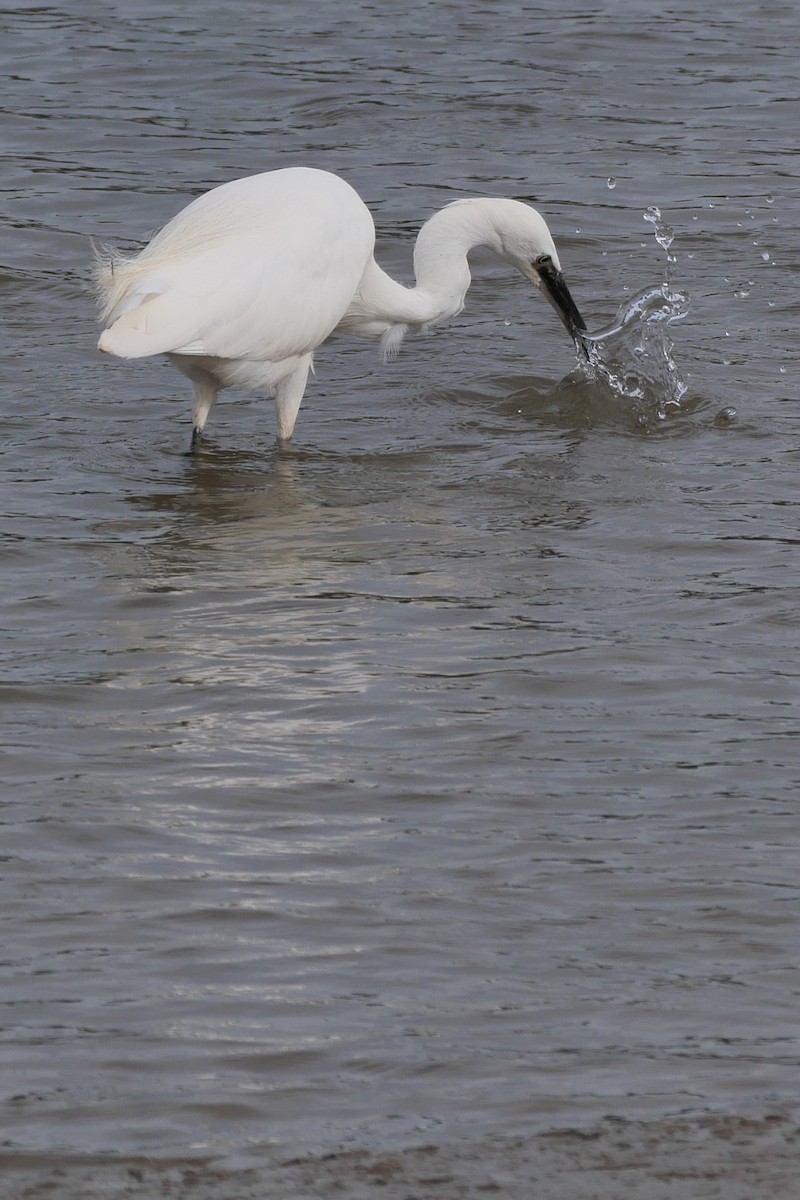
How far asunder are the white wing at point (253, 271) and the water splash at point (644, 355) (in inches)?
50.6

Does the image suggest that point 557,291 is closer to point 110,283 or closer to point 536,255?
point 536,255

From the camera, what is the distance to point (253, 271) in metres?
7.25

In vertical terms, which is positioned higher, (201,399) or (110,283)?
(110,283)

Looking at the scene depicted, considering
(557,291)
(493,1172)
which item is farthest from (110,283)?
(493,1172)

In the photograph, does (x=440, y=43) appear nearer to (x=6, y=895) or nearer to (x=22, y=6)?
(x=22, y=6)

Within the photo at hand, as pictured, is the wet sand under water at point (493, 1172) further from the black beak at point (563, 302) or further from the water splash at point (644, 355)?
the black beak at point (563, 302)

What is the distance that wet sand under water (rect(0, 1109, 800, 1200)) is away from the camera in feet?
9.68

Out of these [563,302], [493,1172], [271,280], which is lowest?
[493,1172]

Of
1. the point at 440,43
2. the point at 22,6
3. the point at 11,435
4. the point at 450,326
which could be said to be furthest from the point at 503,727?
the point at 22,6

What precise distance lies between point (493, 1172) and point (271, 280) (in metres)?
4.80

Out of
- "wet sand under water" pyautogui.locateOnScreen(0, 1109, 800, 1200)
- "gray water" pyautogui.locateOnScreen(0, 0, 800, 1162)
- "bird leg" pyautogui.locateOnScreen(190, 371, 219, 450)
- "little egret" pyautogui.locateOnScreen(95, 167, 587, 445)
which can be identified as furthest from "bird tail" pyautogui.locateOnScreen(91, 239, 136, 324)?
"wet sand under water" pyautogui.locateOnScreen(0, 1109, 800, 1200)

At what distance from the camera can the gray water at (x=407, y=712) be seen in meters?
3.38

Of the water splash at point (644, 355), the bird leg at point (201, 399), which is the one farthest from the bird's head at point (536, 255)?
the bird leg at point (201, 399)

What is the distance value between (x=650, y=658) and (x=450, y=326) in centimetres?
425
